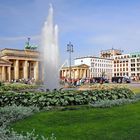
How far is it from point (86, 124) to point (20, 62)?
125 meters

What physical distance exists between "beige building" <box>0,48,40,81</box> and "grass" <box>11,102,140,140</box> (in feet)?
356

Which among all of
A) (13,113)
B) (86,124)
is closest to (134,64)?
(13,113)

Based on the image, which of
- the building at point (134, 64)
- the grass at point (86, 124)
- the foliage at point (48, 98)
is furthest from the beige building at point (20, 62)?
the grass at point (86, 124)

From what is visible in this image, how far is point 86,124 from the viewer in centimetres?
1195

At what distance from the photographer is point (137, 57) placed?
195375 mm

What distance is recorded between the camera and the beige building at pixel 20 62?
5026 inches

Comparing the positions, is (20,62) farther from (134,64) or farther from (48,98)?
(48,98)

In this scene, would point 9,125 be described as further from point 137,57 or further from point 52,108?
point 137,57

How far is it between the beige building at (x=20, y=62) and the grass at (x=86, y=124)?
10839cm

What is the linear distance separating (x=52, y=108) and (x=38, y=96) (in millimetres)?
1389

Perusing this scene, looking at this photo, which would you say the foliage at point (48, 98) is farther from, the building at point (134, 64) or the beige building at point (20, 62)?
the building at point (134, 64)

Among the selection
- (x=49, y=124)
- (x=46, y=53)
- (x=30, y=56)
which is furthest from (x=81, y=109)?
(x=30, y=56)

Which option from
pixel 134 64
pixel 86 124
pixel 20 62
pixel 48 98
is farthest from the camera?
pixel 134 64

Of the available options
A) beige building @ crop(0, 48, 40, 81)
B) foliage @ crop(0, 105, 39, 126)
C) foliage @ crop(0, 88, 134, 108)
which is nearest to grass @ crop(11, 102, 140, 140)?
foliage @ crop(0, 105, 39, 126)
